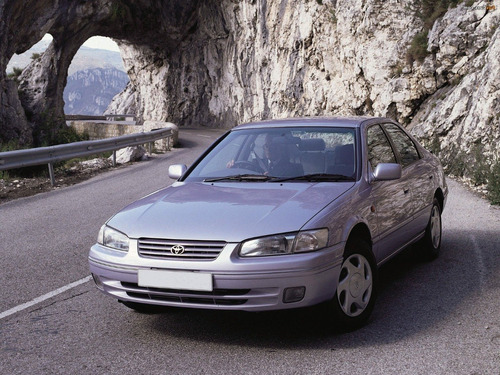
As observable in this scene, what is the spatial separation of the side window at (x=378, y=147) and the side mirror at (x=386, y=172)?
33 cm

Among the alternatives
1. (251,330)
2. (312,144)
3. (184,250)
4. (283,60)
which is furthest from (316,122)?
(283,60)

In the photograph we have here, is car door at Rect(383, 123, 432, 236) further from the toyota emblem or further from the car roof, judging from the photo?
the toyota emblem

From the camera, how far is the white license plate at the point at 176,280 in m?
4.15

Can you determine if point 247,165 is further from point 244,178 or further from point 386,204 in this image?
point 386,204

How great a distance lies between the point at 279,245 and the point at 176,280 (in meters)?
0.69

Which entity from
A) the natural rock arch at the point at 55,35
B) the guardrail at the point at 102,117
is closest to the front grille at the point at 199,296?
the natural rock arch at the point at 55,35

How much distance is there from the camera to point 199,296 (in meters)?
4.20

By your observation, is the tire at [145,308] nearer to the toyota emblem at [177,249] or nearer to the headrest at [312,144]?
the toyota emblem at [177,249]

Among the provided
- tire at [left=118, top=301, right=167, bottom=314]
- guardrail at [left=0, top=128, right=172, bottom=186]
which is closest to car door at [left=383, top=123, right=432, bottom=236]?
tire at [left=118, top=301, right=167, bottom=314]

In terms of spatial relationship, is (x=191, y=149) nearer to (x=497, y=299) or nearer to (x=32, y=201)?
(x=32, y=201)

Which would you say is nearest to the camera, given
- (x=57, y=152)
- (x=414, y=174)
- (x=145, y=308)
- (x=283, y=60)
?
(x=145, y=308)

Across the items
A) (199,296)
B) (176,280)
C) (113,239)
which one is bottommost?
(199,296)

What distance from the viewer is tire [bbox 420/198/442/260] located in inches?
264

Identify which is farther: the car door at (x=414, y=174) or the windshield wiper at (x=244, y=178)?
the car door at (x=414, y=174)
